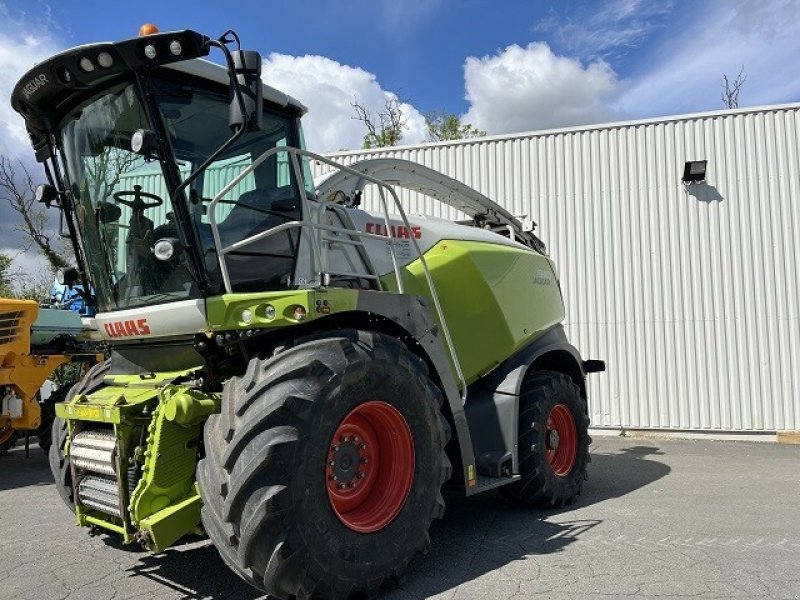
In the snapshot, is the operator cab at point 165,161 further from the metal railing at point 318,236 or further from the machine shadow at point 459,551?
the machine shadow at point 459,551

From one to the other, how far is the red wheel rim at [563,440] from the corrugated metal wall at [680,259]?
5241 mm

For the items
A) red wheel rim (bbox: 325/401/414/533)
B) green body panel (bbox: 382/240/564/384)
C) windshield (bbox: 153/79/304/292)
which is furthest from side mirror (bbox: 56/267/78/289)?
red wheel rim (bbox: 325/401/414/533)

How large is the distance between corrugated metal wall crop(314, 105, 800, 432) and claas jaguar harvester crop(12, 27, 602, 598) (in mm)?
6691

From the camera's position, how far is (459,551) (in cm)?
465

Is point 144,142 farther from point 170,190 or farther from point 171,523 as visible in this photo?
point 171,523

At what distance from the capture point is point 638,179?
1131 cm

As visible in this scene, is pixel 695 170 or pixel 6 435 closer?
pixel 6 435

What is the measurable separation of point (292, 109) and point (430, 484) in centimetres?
254

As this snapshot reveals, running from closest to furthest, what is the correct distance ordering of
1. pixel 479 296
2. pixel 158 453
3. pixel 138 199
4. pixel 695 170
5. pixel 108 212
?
pixel 158 453
pixel 138 199
pixel 108 212
pixel 479 296
pixel 695 170

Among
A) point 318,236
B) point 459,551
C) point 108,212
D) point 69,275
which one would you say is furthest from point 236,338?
point 459,551

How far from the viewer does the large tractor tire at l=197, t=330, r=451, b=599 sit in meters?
3.24

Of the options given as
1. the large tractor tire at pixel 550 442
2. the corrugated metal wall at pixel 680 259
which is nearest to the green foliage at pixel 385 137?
the corrugated metal wall at pixel 680 259

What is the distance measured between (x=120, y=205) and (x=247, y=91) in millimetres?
1284

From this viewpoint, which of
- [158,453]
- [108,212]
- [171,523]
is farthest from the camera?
[108,212]
